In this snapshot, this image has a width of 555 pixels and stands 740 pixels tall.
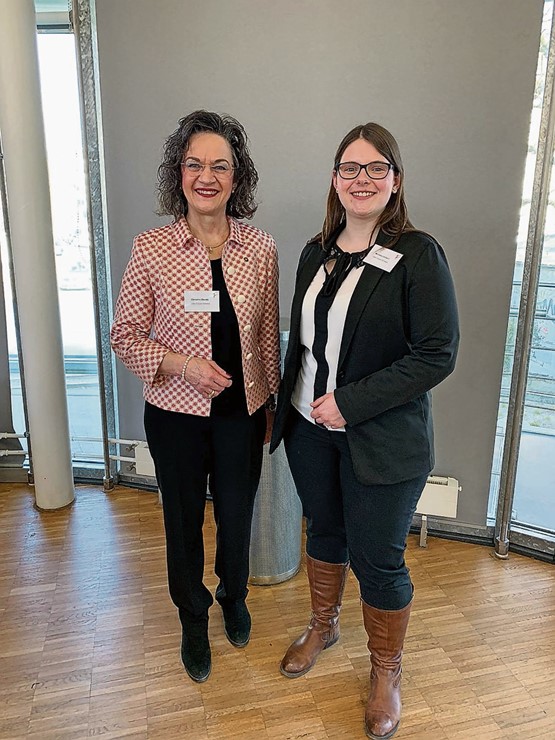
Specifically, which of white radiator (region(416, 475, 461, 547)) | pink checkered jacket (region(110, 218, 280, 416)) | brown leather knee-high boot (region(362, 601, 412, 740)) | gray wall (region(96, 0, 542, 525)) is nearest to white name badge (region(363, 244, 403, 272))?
pink checkered jacket (region(110, 218, 280, 416))

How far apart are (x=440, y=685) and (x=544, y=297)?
4.87 feet

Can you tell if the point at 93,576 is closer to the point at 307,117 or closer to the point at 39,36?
the point at 307,117

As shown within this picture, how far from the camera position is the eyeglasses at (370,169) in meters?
1.49

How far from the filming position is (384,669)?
5.84 feet

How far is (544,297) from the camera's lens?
8.02 ft

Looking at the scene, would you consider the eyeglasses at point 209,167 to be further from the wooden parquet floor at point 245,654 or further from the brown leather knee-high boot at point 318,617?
the wooden parquet floor at point 245,654

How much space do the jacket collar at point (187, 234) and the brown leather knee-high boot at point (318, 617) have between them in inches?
39.8

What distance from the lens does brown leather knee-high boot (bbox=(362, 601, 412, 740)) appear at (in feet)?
5.63

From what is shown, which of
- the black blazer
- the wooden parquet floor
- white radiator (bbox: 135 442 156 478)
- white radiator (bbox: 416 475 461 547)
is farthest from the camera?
white radiator (bbox: 135 442 156 478)

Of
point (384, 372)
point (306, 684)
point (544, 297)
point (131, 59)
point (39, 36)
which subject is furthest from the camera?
point (39, 36)

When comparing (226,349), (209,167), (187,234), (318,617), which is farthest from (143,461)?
(209,167)

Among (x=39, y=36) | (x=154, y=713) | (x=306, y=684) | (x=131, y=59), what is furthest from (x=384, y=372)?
(x=39, y=36)

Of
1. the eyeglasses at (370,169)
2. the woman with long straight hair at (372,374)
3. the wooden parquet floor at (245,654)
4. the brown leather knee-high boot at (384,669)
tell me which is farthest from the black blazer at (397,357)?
the wooden parquet floor at (245,654)

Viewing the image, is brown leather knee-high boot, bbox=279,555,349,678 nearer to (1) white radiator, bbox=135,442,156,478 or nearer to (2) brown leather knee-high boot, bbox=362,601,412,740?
(2) brown leather knee-high boot, bbox=362,601,412,740
